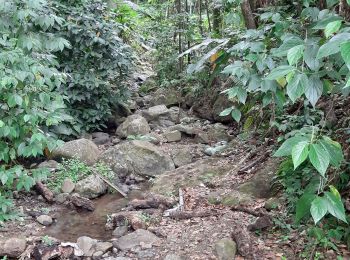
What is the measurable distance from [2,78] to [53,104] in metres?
0.70

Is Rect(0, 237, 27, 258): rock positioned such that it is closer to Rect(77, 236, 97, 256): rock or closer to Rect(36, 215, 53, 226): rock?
Rect(77, 236, 97, 256): rock

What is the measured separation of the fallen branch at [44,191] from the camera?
5019 mm

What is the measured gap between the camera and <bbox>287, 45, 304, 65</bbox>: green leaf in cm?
129

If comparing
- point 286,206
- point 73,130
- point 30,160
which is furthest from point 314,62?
point 73,130

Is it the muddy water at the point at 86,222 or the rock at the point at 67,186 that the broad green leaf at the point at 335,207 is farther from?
the rock at the point at 67,186

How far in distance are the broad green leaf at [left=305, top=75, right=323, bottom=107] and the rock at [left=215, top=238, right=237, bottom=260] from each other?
234cm

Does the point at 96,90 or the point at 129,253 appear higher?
the point at 96,90

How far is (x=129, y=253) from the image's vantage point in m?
3.69

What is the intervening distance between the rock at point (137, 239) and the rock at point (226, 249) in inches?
27.0

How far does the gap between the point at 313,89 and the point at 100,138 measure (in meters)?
6.51

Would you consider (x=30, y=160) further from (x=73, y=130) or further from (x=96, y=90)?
(x=96, y=90)

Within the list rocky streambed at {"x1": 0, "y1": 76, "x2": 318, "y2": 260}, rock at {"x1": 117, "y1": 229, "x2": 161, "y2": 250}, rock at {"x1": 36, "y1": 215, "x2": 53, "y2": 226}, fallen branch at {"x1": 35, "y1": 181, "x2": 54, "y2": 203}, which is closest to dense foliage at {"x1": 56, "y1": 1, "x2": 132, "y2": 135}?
rocky streambed at {"x1": 0, "y1": 76, "x2": 318, "y2": 260}

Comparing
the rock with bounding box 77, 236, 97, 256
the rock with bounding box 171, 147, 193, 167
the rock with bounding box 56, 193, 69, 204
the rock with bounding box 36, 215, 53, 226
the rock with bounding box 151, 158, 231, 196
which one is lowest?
the rock with bounding box 171, 147, 193, 167

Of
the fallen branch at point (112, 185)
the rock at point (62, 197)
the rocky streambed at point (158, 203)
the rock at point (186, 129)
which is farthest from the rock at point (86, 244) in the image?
the rock at point (186, 129)
